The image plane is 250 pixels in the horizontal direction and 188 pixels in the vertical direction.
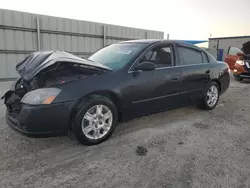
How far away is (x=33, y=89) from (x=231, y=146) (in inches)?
110

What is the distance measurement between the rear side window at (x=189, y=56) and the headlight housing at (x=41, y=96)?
2.40 meters

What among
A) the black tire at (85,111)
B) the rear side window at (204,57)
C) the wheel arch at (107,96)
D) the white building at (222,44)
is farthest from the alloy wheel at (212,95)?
the white building at (222,44)

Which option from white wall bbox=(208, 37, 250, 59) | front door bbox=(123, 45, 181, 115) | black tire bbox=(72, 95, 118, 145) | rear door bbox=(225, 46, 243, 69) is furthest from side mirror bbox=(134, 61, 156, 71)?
white wall bbox=(208, 37, 250, 59)

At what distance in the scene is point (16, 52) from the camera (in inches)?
310

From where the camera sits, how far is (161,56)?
11.7ft

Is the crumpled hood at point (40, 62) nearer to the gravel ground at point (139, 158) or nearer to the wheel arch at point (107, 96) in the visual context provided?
the wheel arch at point (107, 96)

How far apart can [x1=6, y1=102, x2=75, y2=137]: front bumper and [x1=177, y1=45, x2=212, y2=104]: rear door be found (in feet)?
7.30

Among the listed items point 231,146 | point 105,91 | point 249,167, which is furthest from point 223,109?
point 105,91

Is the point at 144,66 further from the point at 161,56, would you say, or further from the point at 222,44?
the point at 222,44

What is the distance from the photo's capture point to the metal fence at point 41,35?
753cm

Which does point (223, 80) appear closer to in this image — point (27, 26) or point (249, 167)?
point (249, 167)

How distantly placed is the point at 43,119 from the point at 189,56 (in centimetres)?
296

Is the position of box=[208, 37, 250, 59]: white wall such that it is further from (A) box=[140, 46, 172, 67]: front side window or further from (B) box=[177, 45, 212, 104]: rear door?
(A) box=[140, 46, 172, 67]: front side window

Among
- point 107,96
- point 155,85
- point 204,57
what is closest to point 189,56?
point 204,57
